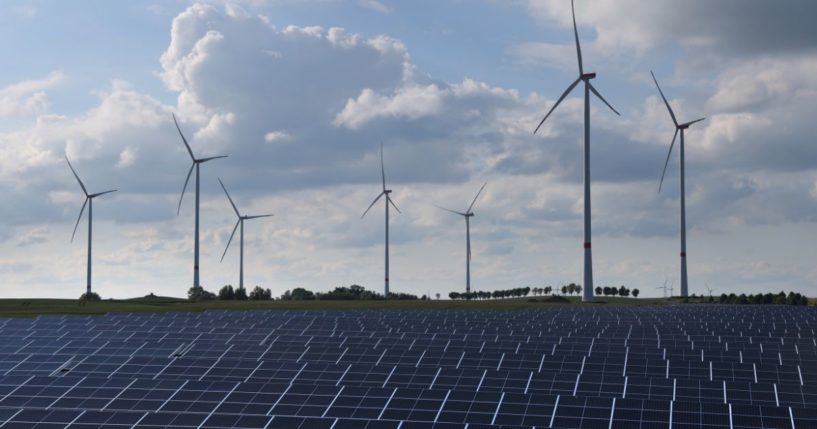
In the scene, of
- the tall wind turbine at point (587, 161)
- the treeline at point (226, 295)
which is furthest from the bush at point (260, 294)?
the tall wind turbine at point (587, 161)

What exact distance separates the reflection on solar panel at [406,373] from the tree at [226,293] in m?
87.1

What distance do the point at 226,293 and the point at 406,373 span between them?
121427 mm

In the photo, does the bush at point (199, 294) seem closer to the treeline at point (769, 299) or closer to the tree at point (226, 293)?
the tree at point (226, 293)

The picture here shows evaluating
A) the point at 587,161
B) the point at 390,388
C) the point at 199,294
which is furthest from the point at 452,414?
the point at 199,294

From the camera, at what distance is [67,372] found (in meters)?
59.8

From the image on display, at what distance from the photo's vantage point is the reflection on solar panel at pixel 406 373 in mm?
44812

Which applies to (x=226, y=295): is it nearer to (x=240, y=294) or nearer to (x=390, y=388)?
(x=240, y=294)

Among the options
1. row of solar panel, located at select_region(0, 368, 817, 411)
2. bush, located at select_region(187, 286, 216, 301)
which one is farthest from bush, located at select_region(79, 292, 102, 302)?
row of solar panel, located at select_region(0, 368, 817, 411)

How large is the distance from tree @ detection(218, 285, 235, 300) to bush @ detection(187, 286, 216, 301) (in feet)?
3.81

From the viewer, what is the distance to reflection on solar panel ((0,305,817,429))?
4481cm

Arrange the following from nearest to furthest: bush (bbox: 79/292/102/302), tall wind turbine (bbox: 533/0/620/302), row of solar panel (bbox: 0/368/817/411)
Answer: row of solar panel (bbox: 0/368/817/411), tall wind turbine (bbox: 533/0/620/302), bush (bbox: 79/292/102/302)

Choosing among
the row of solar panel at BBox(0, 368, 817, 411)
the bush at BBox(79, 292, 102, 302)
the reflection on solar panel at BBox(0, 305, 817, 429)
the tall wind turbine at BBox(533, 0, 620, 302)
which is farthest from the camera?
the bush at BBox(79, 292, 102, 302)

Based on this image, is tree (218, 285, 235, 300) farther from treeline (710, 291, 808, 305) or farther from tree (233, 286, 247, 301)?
treeline (710, 291, 808, 305)

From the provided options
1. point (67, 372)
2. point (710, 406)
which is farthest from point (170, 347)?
point (710, 406)
